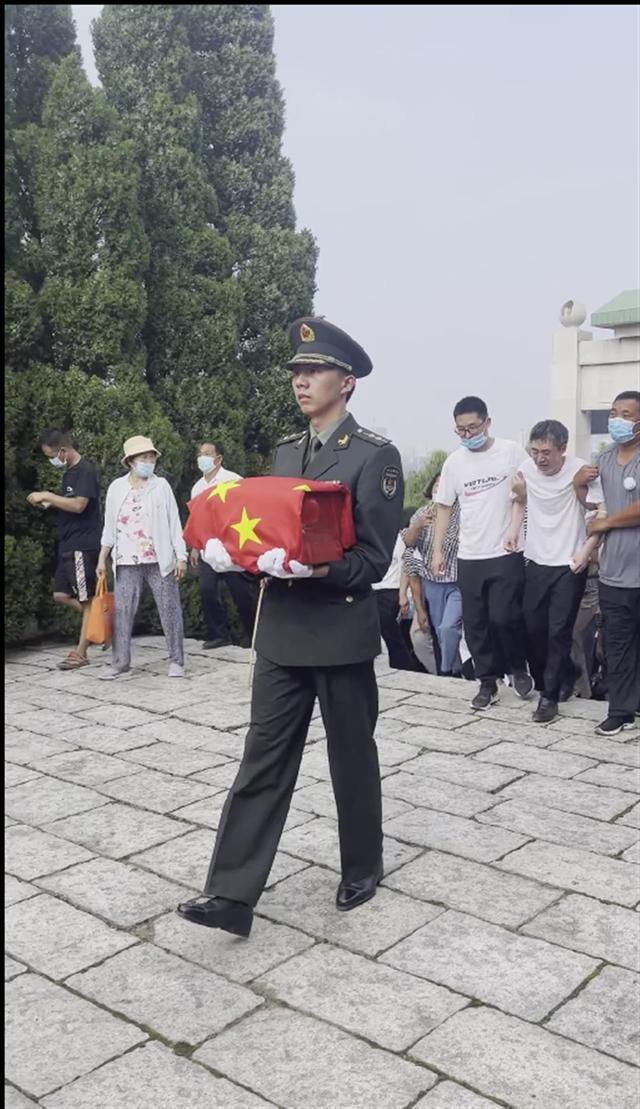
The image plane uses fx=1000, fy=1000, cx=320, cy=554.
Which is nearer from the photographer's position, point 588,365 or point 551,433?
point 551,433

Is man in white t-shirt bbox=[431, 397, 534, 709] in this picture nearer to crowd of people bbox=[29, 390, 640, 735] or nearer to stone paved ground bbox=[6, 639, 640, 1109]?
crowd of people bbox=[29, 390, 640, 735]

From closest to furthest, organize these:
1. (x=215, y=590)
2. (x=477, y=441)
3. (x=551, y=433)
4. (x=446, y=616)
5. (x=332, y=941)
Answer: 1. (x=332, y=941)
2. (x=551, y=433)
3. (x=477, y=441)
4. (x=446, y=616)
5. (x=215, y=590)

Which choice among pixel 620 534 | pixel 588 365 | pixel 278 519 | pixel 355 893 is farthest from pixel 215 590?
pixel 588 365

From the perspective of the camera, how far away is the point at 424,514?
7992 mm

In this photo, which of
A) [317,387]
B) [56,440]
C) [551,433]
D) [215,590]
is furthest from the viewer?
[215,590]

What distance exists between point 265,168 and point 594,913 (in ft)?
35.9

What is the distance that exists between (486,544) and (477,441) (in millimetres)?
670

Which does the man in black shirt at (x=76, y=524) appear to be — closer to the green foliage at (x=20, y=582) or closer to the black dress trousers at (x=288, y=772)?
the green foliage at (x=20, y=582)

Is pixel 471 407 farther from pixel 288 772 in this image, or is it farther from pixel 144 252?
pixel 144 252

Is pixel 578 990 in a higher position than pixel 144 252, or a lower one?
lower

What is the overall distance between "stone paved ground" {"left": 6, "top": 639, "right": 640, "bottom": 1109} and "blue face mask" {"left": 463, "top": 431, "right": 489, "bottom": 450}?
73.8 inches

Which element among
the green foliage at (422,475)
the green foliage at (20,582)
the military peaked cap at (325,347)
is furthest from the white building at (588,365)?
the military peaked cap at (325,347)

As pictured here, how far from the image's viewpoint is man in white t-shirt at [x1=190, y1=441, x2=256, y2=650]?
8.70 m

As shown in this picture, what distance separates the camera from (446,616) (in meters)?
7.75
